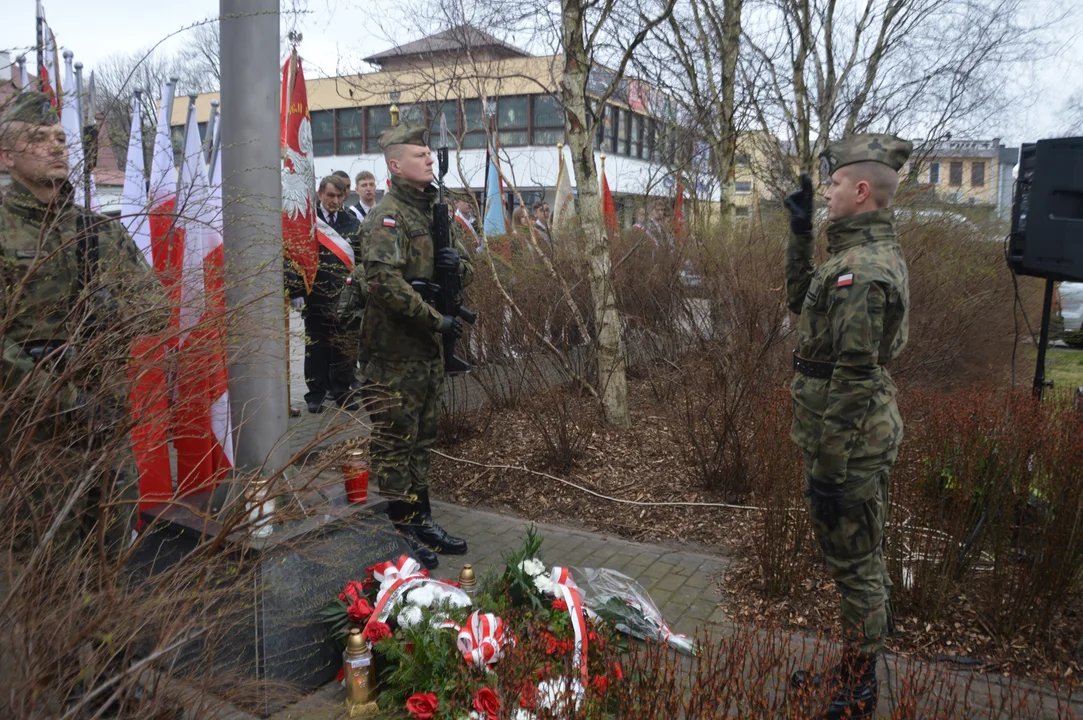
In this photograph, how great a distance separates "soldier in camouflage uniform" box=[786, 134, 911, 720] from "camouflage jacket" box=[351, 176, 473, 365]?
7.13 ft

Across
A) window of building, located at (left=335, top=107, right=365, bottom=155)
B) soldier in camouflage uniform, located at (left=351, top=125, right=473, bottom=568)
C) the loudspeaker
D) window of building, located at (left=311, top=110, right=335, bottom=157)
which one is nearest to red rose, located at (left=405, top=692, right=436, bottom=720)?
soldier in camouflage uniform, located at (left=351, top=125, right=473, bottom=568)

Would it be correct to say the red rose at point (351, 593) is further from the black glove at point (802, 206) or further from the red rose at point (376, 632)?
the black glove at point (802, 206)

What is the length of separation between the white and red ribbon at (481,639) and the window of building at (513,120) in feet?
83.2

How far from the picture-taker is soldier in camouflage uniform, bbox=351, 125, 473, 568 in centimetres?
452

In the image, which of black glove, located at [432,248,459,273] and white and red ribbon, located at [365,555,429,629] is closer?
white and red ribbon, located at [365,555,429,629]

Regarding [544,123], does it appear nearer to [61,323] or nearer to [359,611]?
[359,611]

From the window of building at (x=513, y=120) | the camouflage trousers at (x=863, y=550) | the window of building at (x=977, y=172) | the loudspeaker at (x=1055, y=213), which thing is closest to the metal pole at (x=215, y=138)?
the camouflage trousers at (x=863, y=550)

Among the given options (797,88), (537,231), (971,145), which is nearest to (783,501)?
(537,231)

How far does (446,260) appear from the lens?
191 inches

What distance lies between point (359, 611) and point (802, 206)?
256 centimetres

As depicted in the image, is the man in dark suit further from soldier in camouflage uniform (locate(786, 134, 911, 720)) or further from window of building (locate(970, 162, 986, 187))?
window of building (locate(970, 162, 986, 187))

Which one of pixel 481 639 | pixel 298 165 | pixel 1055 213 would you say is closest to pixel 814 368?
pixel 481 639

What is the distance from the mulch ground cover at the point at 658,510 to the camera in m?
3.67

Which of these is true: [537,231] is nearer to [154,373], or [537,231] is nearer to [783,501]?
[783,501]
